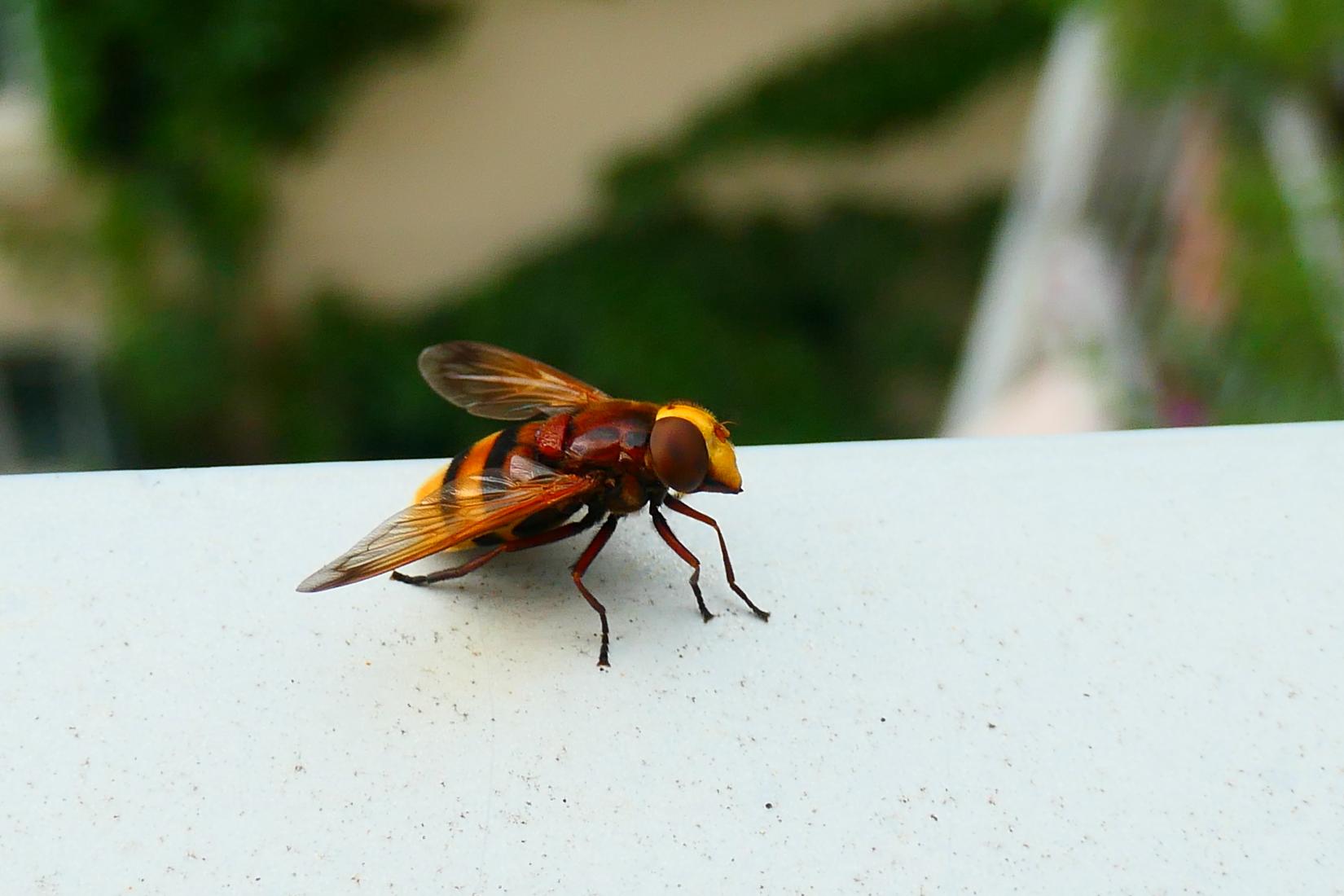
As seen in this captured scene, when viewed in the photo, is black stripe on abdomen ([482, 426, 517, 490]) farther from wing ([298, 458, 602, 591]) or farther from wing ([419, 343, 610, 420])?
wing ([419, 343, 610, 420])

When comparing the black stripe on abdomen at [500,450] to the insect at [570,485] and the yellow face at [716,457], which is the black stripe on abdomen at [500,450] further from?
the yellow face at [716,457]

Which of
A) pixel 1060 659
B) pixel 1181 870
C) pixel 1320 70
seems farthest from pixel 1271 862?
pixel 1320 70

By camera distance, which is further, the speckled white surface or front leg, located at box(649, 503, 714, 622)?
front leg, located at box(649, 503, 714, 622)

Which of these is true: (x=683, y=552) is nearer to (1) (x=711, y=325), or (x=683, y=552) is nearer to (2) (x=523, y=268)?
(1) (x=711, y=325)

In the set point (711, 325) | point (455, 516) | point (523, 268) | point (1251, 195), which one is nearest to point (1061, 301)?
point (1251, 195)

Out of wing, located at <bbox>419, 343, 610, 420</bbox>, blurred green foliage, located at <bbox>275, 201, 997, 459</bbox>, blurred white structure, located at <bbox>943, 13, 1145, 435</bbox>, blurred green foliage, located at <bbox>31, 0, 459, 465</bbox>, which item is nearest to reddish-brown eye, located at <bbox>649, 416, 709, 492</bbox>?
wing, located at <bbox>419, 343, 610, 420</bbox>

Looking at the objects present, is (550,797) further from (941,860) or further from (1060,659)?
(1060,659)

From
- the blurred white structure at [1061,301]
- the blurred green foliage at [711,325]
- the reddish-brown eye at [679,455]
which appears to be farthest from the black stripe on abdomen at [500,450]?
the blurred green foliage at [711,325]
